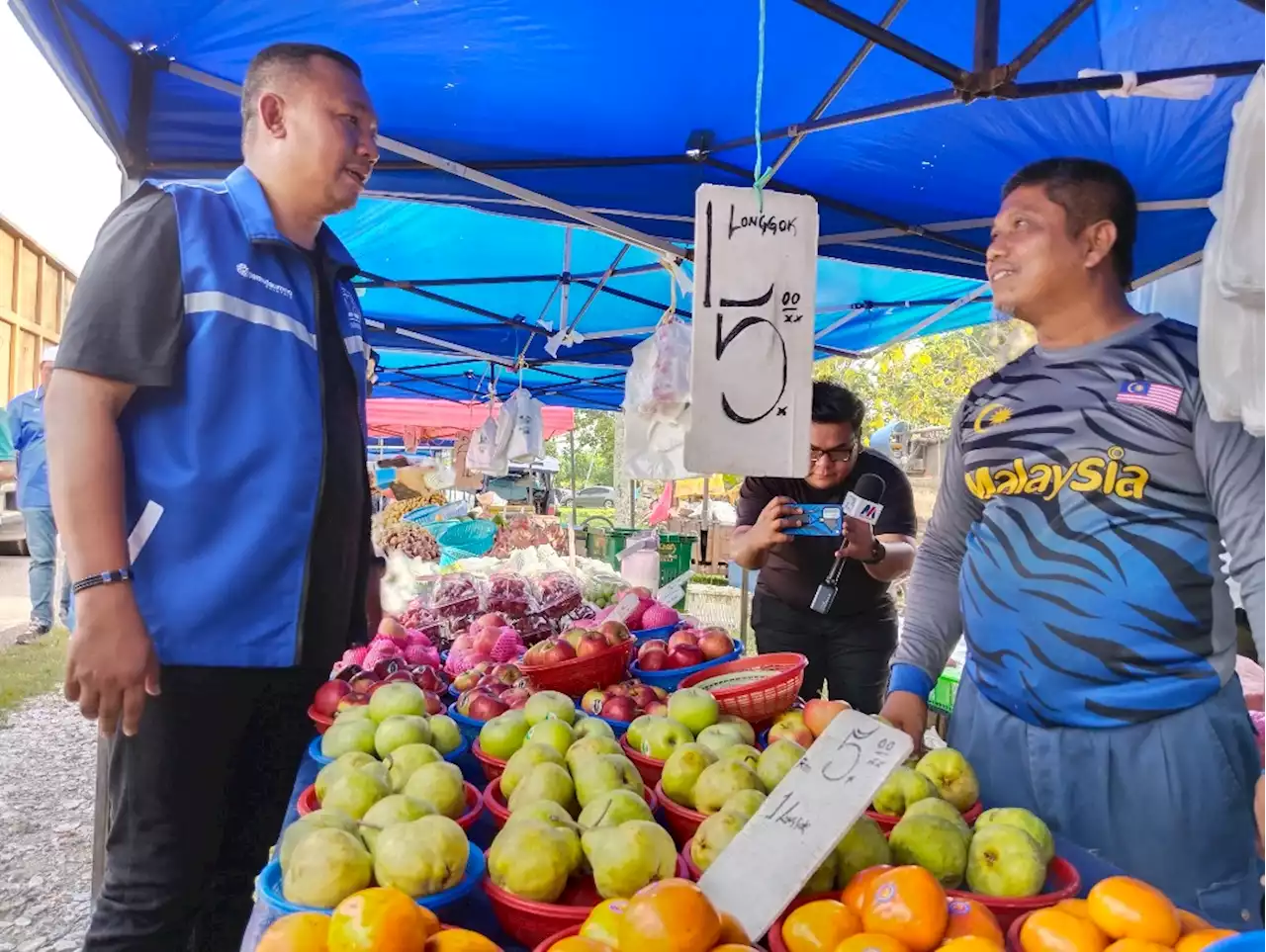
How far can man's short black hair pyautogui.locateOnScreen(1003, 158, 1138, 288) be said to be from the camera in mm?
1861

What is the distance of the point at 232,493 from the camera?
1.79 metres

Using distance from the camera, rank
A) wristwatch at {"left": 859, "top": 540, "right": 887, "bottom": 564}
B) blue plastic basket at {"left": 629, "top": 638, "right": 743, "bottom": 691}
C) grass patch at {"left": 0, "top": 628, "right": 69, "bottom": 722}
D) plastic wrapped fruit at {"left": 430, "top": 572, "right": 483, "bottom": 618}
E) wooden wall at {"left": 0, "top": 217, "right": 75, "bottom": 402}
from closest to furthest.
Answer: blue plastic basket at {"left": 629, "top": 638, "right": 743, "bottom": 691} < wristwatch at {"left": 859, "top": 540, "right": 887, "bottom": 564} < plastic wrapped fruit at {"left": 430, "top": 572, "right": 483, "bottom": 618} < grass patch at {"left": 0, "top": 628, "right": 69, "bottom": 722} < wooden wall at {"left": 0, "top": 217, "right": 75, "bottom": 402}

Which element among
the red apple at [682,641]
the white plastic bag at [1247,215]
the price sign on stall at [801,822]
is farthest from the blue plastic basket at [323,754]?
the white plastic bag at [1247,215]

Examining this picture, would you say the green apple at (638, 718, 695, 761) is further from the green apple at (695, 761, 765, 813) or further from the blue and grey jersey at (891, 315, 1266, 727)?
the blue and grey jersey at (891, 315, 1266, 727)

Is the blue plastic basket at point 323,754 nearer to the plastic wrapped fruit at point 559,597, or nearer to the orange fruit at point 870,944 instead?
Result: the orange fruit at point 870,944

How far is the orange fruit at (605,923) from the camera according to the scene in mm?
969

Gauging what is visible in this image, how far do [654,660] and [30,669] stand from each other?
5.87m

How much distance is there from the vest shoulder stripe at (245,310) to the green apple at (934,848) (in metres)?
1.59

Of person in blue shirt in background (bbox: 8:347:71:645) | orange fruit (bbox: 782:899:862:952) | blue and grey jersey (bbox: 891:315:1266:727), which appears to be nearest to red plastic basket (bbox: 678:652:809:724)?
blue and grey jersey (bbox: 891:315:1266:727)

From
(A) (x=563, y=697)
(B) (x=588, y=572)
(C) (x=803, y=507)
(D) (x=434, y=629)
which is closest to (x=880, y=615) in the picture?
(C) (x=803, y=507)

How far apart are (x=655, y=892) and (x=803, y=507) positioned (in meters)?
2.13

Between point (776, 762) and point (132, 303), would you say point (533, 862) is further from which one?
point (132, 303)

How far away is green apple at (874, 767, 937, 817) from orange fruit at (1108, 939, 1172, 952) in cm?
42

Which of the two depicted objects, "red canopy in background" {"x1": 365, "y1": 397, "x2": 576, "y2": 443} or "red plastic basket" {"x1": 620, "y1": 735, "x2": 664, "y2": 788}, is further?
"red canopy in background" {"x1": 365, "y1": 397, "x2": 576, "y2": 443}
